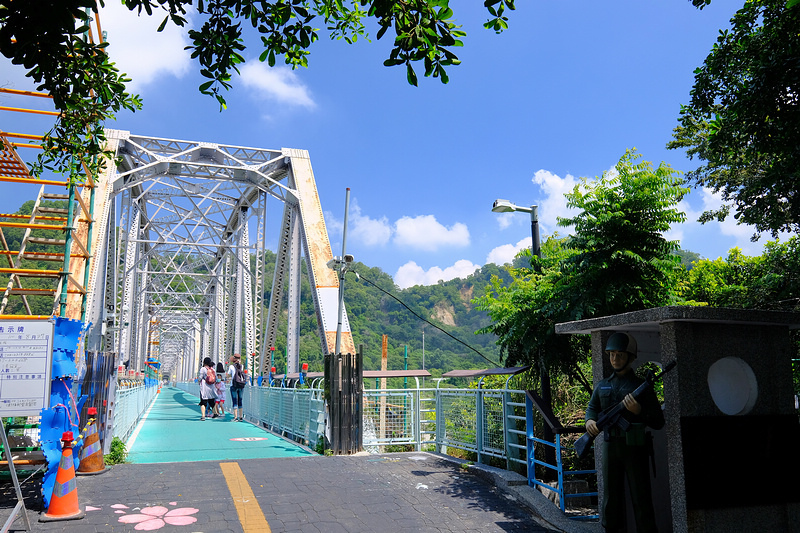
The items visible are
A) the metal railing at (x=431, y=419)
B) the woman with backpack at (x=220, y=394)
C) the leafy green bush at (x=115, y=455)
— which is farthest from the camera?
the woman with backpack at (x=220, y=394)

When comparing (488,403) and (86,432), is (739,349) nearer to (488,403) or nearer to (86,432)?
(488,403)

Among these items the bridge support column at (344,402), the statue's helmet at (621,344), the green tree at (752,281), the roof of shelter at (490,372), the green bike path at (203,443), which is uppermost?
the green tree at (752,281)

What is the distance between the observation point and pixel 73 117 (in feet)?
18.9

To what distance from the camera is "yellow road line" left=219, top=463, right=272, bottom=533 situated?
546 centimetres

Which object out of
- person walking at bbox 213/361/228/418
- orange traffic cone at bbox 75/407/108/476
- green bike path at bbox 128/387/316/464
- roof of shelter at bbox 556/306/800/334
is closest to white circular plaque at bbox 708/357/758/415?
roof of shelter at bbox 556/306/800/334

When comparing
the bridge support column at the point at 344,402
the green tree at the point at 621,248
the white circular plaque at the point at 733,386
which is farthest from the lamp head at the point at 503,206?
the white circular plaque at the point at 733,386

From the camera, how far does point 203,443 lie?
457 inches

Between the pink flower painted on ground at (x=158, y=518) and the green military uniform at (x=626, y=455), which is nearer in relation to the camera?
the green military uniform at (x=626, y=455)

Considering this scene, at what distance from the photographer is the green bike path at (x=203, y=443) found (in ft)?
32.0

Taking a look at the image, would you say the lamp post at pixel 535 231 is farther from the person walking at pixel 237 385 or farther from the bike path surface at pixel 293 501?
the person walking at pixel 237 385

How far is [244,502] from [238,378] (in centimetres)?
1119

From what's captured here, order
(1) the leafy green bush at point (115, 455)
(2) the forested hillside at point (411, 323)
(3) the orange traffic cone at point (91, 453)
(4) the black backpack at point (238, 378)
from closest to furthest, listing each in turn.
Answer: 1. (3) the orange traffic cone at point (91, 453)
2. (1) the leafy green bush at point (115, 455)
3. (4) the black backpack at point (238, 378)
4. (2) the forested hillside at point (411, 323)

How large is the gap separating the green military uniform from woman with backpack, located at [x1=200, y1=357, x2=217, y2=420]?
525 inches

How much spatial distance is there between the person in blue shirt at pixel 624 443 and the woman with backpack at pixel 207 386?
43.7ft
